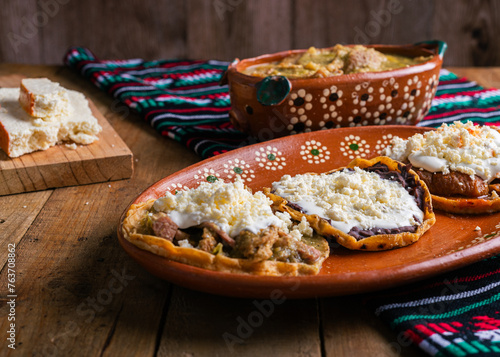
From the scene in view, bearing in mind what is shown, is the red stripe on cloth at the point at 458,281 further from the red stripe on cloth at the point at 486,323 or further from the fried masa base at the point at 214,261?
the fried masa base at the point at 214,261

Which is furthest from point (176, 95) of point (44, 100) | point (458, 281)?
point (458, 281)

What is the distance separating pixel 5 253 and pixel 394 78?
186 cm

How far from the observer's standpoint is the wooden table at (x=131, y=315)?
1.51 m

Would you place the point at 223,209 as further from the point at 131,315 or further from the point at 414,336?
the point at 414,336

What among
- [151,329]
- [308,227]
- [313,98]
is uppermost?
[313,98]

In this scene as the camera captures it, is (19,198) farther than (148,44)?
No

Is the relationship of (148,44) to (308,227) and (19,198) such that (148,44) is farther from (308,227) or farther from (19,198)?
(308,227)

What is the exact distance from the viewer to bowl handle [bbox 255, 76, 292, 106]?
2.59 metres

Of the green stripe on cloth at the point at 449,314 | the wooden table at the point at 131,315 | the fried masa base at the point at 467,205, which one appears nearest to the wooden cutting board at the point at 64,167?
the wooden table at the point at 131,315

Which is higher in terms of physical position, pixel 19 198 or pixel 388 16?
pixel 388 16

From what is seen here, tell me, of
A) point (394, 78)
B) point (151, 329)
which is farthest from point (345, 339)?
point (394, 78)

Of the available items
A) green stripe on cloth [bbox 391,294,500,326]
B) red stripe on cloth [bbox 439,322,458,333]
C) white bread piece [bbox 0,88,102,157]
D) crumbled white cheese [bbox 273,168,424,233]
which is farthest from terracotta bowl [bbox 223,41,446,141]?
red stripe on cloth [bbox 439,322,458,333]

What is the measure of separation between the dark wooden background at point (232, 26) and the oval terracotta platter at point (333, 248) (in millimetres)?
2836

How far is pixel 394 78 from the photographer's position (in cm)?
270
